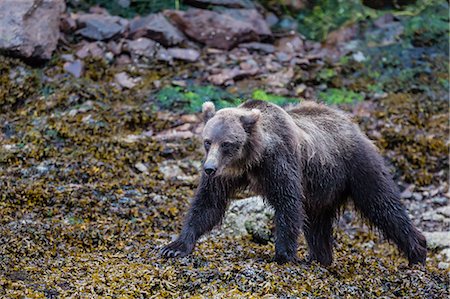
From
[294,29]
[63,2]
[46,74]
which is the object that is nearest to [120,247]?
[46,74]

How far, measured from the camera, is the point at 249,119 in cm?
681

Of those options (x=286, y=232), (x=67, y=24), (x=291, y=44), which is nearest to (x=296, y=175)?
(x=286, y=232)

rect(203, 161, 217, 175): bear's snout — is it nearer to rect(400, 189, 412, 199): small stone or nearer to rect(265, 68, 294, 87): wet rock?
rect(400, 189, 412, 199): small stone

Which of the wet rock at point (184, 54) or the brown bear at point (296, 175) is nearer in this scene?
the brown bear at point (296, 175)

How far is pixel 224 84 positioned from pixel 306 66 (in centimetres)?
167

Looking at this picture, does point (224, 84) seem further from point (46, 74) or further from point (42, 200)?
point (42, 200)

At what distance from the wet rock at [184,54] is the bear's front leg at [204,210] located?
17.2ft

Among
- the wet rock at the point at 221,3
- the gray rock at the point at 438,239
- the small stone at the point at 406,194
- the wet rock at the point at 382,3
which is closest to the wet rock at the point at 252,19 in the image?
the wet rock at the point at 221,3

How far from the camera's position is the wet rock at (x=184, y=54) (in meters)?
12.0

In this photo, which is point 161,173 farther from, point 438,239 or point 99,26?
point 438,239

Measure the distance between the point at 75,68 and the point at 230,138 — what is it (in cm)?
515

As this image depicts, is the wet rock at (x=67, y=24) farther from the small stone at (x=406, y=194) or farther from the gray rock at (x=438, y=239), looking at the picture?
the gray rock at (x=438, y=239)

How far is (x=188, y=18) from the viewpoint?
12508mm

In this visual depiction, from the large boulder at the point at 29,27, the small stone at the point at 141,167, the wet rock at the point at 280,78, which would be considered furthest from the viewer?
the wet rock at the point at 280,78
